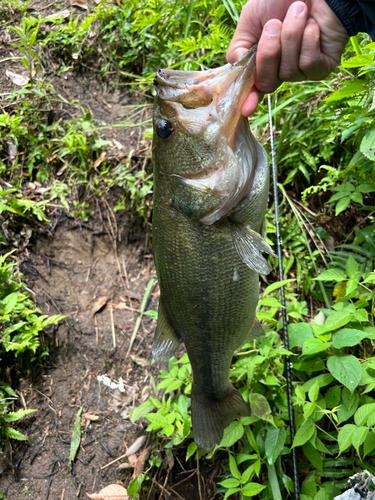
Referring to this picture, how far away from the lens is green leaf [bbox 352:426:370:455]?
5.64 ft

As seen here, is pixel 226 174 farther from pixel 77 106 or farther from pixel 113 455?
pixel 77 106

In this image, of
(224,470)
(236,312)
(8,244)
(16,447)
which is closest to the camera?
(236,312)

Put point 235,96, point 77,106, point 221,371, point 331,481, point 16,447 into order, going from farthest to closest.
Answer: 1. point 77,106
2. point 16,447
3. point 331,481
4. point 221,371
5. point 235,96

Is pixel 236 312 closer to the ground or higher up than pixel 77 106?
closer to the ground

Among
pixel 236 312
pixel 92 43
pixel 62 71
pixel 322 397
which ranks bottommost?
pixel 322 397

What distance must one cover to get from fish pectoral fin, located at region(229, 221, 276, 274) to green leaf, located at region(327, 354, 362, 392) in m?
0.78

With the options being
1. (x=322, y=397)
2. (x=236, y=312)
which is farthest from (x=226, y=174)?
(x=322, y=397)

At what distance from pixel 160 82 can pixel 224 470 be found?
260 cm

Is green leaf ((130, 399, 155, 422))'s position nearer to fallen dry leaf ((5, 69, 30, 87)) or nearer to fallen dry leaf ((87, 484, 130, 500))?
fallen dry leaf ((87, 484, 130, 500))

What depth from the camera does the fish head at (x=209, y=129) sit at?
165 centimetres

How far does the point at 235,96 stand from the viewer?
1632 mm

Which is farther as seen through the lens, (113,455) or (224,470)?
(113,455)

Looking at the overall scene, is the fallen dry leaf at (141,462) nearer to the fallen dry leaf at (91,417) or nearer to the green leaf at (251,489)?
the fallen dry leaf at (91,417)

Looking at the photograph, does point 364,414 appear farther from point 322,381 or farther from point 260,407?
point 260,407
